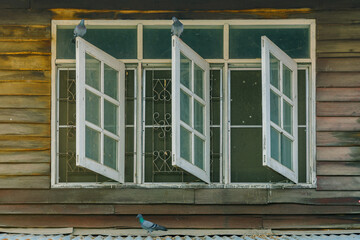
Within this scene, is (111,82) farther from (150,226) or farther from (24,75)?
(150,226)

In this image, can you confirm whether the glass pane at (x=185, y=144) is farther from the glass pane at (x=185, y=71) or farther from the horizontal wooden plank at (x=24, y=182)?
the horizontal wooden plank at (x=24, y=182)

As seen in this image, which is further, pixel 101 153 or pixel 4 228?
pixel 4 228

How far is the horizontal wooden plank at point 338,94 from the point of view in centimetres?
620

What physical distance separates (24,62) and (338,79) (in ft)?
9.90

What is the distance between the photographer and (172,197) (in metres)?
6.15

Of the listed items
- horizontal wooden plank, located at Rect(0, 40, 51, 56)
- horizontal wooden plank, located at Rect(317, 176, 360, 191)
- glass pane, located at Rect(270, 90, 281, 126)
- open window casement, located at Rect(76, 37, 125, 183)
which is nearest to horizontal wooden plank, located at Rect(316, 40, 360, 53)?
glass pane, located at Rect(270, 90, 281, 126)

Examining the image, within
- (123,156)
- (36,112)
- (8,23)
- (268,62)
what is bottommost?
(123,156)

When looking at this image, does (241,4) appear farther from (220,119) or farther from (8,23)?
(8,23)

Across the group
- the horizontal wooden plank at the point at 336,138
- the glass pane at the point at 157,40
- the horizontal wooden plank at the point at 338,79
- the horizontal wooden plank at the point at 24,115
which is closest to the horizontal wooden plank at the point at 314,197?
the horizontal wooden plank at the point at 336,138

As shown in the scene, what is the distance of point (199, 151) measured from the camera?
19.7ft

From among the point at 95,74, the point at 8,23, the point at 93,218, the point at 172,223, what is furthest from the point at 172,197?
the point at 8,23

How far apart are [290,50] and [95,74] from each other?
1906 millimetres

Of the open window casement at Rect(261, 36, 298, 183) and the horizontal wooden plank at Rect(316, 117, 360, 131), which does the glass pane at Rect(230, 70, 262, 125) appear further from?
the horizontal wooden plank at Rect(316, 117, 360, 131)

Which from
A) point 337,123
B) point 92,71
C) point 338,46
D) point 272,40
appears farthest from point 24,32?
point 337,123
